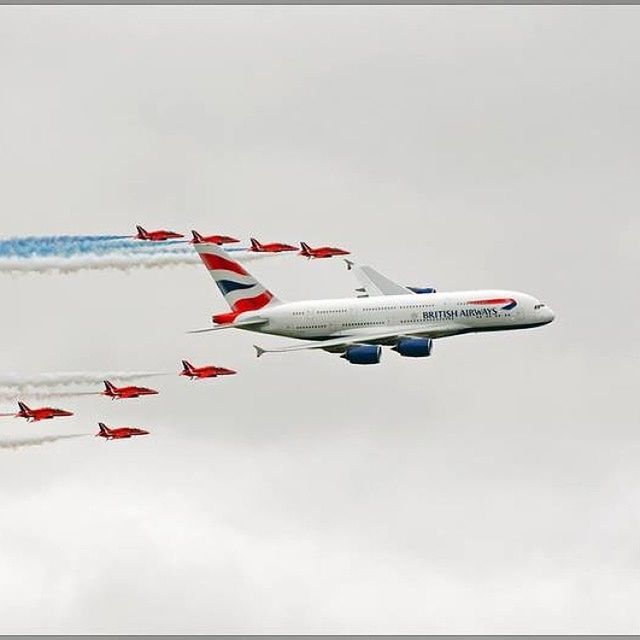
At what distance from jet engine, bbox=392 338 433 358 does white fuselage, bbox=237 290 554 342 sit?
1480 millimetres

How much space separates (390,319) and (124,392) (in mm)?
24856

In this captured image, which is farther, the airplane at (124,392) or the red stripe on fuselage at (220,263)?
the red stripe on fuselage at (220,263)

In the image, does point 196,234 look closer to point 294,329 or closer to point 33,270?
point 294,329

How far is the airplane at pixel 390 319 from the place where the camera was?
156m

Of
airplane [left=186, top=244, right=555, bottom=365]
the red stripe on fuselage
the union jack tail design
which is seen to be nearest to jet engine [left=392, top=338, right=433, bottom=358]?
airplane [left=186, top=244, right=555, bottom=365]

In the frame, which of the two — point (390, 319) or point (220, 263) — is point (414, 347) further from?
point (220, 263)

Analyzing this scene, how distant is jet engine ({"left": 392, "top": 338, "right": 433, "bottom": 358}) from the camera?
15525 cm

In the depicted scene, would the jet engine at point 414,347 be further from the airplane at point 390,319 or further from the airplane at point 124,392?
the airplane at point 124,392

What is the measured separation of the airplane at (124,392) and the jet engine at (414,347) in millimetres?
21674

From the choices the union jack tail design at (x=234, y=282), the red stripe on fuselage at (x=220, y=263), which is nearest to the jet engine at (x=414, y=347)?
the union jack tail design at (x=234, y=282)

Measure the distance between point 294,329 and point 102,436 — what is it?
21.5 m

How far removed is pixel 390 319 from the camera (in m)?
159

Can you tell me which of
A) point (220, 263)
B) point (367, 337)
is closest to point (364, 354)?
point (367, 337)

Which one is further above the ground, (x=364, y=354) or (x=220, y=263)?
(x=220, y=263)
